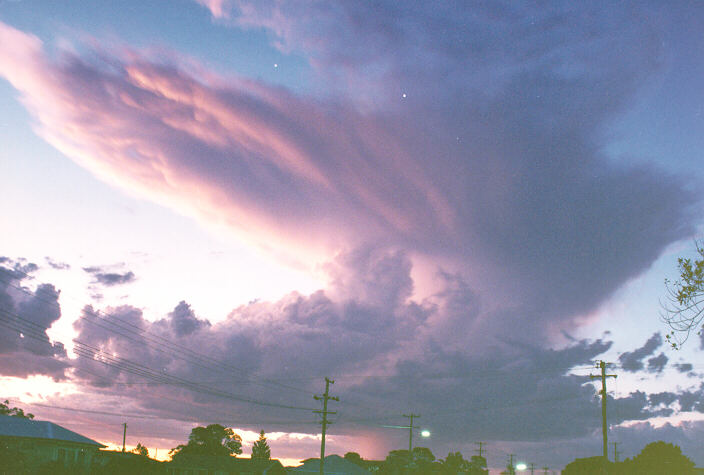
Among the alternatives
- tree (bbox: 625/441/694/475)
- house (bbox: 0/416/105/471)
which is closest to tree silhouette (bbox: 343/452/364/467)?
tree (bbox: 625/441/694/475)

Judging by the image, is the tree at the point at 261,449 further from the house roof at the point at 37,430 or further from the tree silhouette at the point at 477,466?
the house roof at the point at 37,430

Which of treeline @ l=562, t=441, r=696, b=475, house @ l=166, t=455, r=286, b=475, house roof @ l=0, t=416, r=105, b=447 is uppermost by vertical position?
house roof @ l=0, t=416, r=105, b=447

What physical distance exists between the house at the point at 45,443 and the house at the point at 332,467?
45148mm

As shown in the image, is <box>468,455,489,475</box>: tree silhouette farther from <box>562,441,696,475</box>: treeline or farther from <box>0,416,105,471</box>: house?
<box>0,416,105,471</box>: house

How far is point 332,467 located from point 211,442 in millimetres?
48407

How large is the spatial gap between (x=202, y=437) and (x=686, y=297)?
445 ft

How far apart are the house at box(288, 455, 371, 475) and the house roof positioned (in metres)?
45.7

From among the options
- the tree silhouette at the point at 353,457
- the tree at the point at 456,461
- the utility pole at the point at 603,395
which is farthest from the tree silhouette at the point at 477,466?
the utility pole at the point at 603,395

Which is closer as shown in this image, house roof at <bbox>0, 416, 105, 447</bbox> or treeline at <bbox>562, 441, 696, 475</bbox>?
house roof at <bbox>0, 416, 105, 447</bbox>

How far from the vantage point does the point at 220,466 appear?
100438 millimetres

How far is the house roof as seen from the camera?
53278 mm

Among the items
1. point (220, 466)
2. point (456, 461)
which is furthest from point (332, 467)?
point (456, 461)

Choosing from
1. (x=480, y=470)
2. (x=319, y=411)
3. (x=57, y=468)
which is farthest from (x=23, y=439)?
(x=480, y=470)

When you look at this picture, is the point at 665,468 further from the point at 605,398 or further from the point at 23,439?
the point at 23,439
